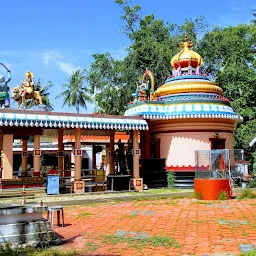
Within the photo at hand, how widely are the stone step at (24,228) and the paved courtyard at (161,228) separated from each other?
1.79 feet

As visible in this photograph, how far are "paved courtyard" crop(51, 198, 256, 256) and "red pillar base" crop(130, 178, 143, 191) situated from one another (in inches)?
162

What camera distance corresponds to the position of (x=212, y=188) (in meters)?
14.3

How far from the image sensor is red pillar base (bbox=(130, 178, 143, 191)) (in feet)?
57.7

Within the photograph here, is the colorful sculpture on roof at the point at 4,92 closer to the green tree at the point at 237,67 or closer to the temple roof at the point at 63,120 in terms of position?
the temple roof at the point at 63,120

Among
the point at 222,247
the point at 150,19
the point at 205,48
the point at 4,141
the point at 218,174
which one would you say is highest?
the point at 150,19

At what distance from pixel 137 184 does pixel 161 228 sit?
8.78 meters

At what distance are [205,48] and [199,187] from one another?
19.7 metres

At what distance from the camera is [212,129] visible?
1922 cm

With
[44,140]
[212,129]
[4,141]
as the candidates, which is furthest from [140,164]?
[44,140]

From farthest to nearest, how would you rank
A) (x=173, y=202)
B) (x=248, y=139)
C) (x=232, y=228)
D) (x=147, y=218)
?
(x=248, y=139)
(x=173, y=202)
(x=147, y=218)
(x=232, y=228)

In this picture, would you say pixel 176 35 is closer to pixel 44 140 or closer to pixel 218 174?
pixel 44 140

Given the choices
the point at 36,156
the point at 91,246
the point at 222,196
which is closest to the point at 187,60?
the point at 222,196

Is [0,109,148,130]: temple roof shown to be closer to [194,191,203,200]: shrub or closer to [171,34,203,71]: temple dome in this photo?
[194,191,203,200]: shrub

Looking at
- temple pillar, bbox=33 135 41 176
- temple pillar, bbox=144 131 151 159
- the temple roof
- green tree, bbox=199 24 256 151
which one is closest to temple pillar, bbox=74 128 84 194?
the temple roof
